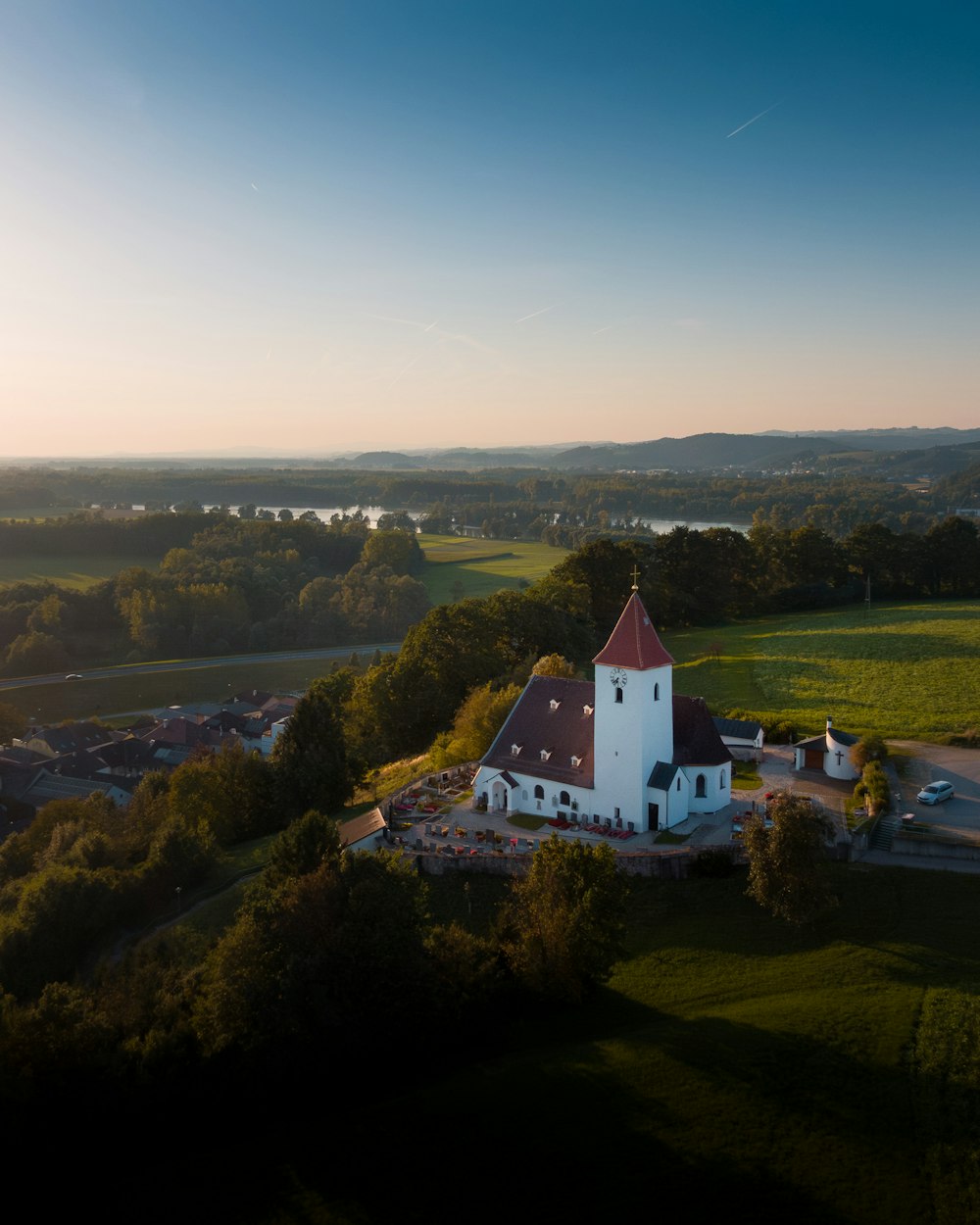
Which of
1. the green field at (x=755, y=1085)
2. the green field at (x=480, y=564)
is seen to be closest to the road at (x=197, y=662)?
the green field at (x=480, y=564)

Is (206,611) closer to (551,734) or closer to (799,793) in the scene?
(551,734)

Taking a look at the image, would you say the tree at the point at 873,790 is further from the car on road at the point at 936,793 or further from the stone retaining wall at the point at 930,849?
the stone retaining wall at the point at 930,849

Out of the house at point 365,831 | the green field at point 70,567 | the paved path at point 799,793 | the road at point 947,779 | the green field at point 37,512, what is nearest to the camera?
the paved path at point 799,793

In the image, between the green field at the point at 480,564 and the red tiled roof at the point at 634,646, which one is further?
the green field at the point at 480,564

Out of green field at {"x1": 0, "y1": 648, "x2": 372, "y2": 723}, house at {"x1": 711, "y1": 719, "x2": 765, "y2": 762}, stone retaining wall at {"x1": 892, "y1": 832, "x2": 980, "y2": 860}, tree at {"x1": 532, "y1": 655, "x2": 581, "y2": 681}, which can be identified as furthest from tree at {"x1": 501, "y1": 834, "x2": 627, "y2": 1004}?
green field at {"x1": 0, "y1": 648, "x2": 372, "y2": 723}

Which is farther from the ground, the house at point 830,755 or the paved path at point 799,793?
→ the house at point 830,755

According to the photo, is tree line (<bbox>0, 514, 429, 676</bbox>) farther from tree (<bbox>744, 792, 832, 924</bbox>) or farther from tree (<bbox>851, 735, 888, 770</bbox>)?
tree (<bbox>744, 792, 832, 924</bbox>)
